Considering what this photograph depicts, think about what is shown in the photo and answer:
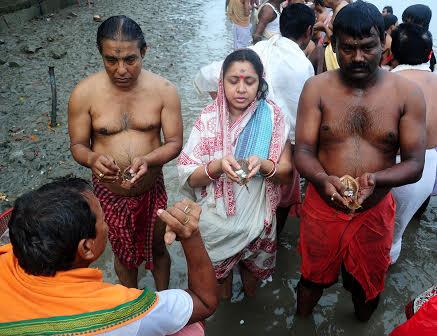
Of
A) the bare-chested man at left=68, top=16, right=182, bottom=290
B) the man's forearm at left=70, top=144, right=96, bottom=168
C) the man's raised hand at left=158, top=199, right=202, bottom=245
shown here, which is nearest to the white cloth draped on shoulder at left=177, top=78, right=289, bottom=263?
the bare-chested man at left=68, top=16, right=182, bottom=290

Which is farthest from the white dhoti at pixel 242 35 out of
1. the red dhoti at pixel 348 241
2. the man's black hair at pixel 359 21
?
the red dhoti at pixel 348 241

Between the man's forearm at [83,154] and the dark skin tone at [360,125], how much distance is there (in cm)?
136

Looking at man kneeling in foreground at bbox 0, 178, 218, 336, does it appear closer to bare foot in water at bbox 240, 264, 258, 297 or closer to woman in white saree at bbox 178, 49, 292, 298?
woman in white saree at bbox 178, 49, 292, 298

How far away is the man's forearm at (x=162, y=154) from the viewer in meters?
2.74

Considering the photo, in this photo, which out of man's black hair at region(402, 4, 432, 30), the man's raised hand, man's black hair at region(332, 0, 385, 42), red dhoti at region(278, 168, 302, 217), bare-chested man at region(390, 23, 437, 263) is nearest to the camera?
the man's raised hand

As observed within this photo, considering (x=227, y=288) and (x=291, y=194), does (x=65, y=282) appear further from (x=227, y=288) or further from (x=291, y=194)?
(x=291, y=194)

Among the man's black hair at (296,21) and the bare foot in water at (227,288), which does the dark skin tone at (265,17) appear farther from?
the bare foot in water at (227,288)

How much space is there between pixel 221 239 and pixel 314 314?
1.13m

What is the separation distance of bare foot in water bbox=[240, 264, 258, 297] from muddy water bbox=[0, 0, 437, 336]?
0.07 m

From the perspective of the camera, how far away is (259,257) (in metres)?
3.00

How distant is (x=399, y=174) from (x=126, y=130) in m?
1.80

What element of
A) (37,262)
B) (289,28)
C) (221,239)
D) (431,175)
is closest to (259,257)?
(221,239)

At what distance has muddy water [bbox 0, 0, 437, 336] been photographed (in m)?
3.21

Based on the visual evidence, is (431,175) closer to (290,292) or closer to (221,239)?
(290,292)
